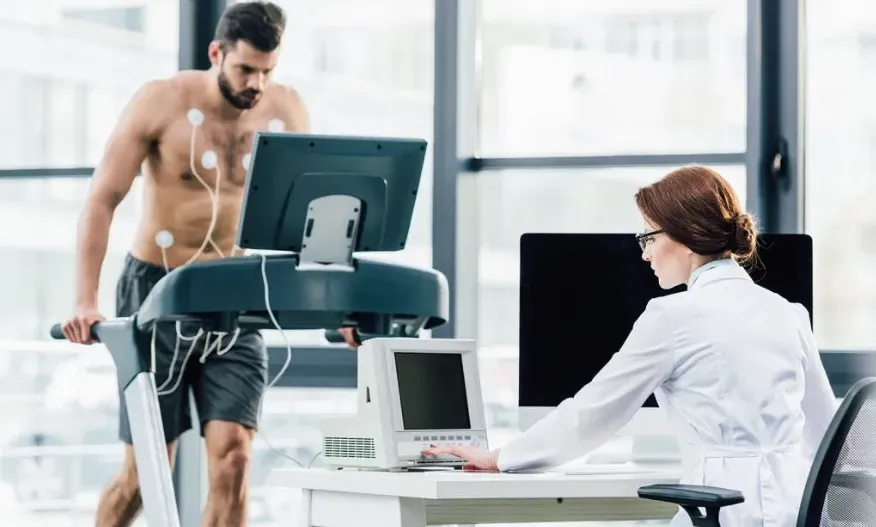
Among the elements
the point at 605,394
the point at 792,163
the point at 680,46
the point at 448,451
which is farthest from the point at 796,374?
the point at 680,46

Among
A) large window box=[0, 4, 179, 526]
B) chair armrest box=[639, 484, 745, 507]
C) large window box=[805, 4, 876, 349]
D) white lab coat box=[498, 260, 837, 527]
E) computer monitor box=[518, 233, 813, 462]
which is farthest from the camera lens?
large window box=[0, 4, 179, 526]

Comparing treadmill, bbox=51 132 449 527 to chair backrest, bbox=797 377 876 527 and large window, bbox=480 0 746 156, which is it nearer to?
chair backrest, bbox=797 377 876 527

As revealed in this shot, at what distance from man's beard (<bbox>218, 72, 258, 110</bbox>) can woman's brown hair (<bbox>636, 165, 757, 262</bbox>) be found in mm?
1700

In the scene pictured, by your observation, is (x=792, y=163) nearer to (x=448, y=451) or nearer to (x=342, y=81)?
(x=342, y=81)

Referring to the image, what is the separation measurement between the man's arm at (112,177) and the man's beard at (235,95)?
0.54 feet

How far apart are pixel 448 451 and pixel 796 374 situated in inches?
25.1

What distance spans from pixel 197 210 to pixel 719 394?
1950mm

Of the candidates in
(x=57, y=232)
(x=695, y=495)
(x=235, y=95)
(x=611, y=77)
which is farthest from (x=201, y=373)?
(x=695, y=495)

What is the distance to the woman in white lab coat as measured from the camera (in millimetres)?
2055

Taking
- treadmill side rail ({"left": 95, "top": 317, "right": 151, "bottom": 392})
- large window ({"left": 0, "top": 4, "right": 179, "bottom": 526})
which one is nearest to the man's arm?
large window ({"left": 0, "top": 4, "right": 179, "bottom": 526})

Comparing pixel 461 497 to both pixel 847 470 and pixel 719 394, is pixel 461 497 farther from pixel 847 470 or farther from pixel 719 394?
pixel 847 470

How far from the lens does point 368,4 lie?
427 cm

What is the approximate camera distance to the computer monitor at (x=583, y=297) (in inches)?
107

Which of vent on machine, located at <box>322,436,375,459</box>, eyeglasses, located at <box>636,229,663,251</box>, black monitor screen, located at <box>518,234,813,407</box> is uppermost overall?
eyeglasses, located at <box>636,229,663,251</box>
